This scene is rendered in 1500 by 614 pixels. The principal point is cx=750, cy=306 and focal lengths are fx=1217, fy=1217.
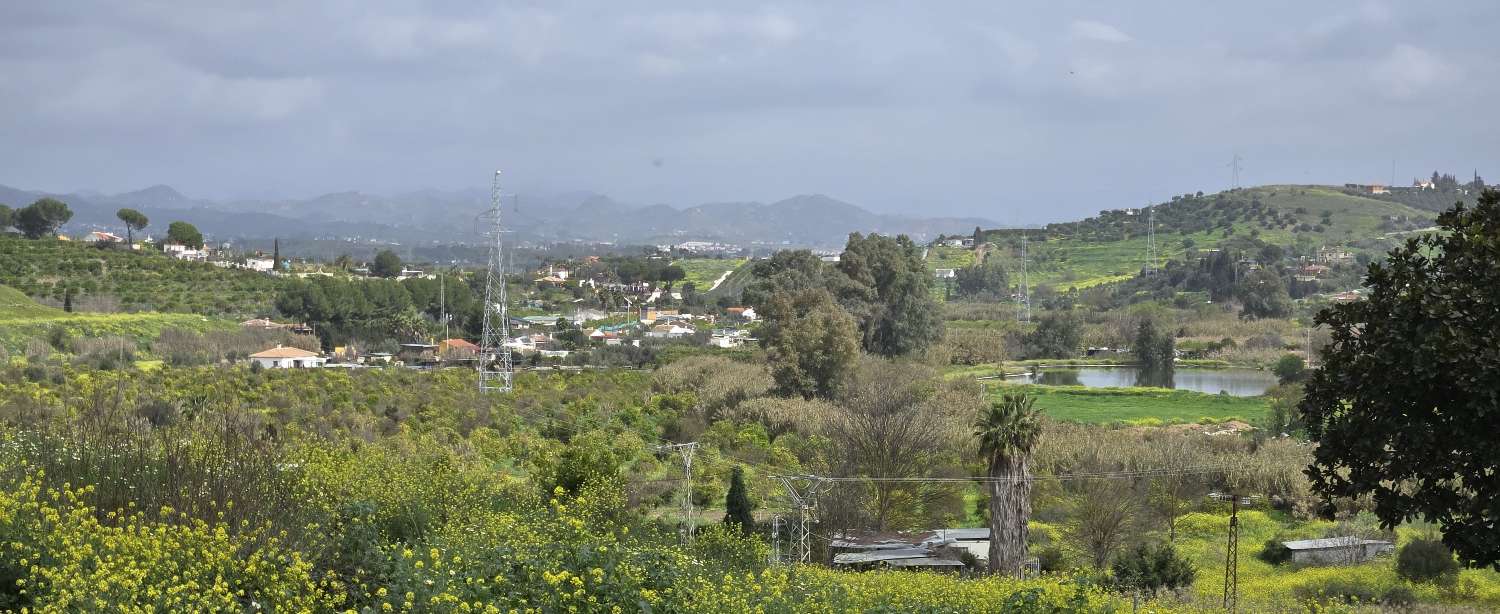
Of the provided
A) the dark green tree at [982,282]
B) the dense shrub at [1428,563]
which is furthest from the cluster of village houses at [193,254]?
the dense shrub at [1428,563]

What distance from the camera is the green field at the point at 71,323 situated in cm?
4725

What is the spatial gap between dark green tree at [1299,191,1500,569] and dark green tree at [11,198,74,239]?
3515 inches

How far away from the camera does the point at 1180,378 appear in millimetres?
67500

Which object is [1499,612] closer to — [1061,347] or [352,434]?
[352,434]

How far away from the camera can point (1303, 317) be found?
89.6m

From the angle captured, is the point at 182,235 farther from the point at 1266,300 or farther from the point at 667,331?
the point at 1266,300

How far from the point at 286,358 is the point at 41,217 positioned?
1795 inches

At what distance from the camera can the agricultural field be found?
155 feet

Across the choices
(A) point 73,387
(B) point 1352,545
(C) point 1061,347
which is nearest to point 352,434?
(A) point 73,387

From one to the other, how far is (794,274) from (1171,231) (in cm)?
9361

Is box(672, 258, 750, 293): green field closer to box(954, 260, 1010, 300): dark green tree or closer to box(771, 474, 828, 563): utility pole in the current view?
box(954, 260, 1010, 300): dark green tree

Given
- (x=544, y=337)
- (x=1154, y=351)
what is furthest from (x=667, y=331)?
(x=1154, y=351)

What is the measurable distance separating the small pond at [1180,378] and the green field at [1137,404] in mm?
4064

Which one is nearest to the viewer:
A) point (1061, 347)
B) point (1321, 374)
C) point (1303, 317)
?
point (1321, 374)
